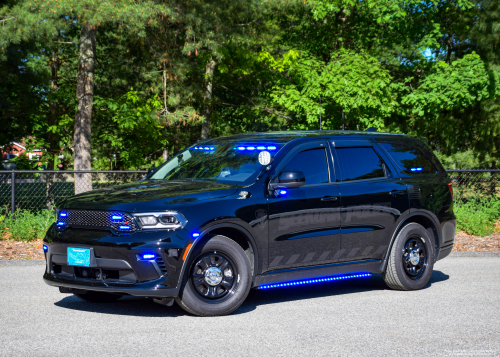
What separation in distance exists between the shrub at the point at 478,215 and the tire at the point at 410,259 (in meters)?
6.33

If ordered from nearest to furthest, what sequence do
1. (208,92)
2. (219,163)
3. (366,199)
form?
1. (219,163)
2. (366,199)
3. (208,92)

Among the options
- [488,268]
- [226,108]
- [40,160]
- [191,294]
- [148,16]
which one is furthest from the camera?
[226,108]

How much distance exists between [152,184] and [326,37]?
18400mm

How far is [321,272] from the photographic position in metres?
7.46

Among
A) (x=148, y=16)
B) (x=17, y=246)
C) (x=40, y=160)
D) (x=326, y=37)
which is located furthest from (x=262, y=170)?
(x=40, y=160)

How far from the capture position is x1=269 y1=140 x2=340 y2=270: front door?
7.02m

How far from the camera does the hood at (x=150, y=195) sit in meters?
6.33

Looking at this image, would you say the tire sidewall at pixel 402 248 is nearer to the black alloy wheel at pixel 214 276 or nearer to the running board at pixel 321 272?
the running board at pixel 321 272

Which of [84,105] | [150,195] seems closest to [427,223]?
[150,195]

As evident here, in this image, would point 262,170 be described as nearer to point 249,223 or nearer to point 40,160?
point 249,223

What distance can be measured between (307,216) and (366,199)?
0.95 m

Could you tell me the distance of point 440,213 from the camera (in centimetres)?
888

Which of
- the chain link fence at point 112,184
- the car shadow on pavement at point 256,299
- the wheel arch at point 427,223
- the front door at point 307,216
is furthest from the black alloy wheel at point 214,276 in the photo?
the chain link fence at point 112,184

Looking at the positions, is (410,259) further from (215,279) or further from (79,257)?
(79,257)
